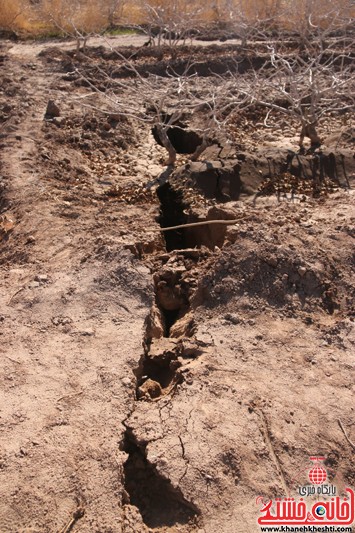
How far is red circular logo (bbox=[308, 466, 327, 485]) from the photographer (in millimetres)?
2365

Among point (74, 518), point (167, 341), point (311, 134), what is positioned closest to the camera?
point (74, 518)

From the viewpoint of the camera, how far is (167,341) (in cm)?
313

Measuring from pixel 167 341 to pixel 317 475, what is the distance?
1141 millimetres

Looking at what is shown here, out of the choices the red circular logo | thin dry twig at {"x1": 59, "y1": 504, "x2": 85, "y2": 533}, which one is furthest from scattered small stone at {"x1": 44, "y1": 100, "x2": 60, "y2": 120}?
the red circular logo

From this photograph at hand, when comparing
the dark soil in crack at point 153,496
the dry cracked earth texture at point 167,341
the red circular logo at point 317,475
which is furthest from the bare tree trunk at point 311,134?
the dark soil in crack at point 153,496

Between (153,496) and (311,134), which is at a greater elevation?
(311,134)

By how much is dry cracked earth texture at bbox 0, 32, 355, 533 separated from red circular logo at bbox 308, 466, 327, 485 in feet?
0.12

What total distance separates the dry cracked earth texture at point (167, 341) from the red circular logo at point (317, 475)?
0.12ft

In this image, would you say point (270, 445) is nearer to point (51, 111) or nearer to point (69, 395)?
point (69, 395)

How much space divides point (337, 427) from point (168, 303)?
1.32 meters

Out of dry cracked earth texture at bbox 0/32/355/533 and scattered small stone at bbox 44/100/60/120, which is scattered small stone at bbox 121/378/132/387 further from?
scattered small stone at bbox 44/100/60/120

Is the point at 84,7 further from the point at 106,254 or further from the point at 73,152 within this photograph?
the point at 106,254

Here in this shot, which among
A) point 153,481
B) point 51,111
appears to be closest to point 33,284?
point 153,481

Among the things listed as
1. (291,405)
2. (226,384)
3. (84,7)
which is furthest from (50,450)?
(84,7)
